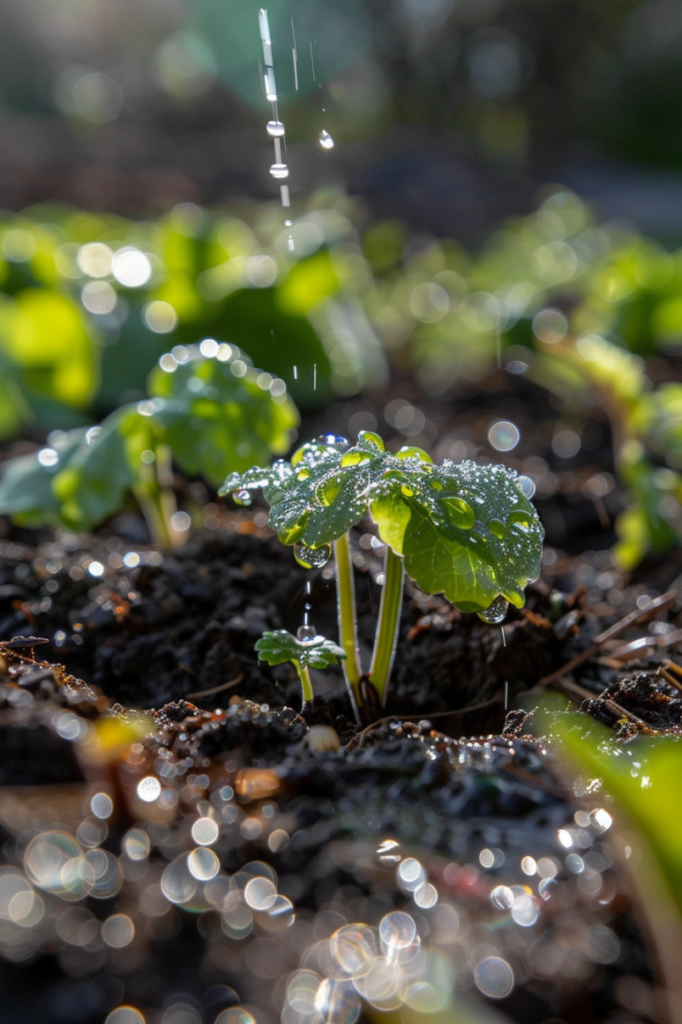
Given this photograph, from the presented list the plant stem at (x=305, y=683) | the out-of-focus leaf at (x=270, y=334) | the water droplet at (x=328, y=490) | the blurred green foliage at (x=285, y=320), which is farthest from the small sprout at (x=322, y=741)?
the out-of-focus leaf at (x=270, y=334)

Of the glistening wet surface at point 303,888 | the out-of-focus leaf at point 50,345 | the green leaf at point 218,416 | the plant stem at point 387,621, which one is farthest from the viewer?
the out-of-focus leaf at point 50,345

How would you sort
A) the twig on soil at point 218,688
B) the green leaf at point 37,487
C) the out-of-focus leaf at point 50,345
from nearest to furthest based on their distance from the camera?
the twig on soil at point 218,688 < the green leaf at point 37,487 < the out-of-focus leaf at point 50,345

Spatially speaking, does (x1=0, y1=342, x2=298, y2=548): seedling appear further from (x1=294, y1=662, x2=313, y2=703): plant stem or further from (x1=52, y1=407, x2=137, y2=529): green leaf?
(x1=294, y1=662, x2=313, y2=703): plant stem

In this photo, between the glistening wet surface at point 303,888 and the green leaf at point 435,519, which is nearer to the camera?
the glistening wet surface at point 303,888

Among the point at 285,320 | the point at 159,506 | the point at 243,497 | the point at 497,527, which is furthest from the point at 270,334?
the point at 497,527

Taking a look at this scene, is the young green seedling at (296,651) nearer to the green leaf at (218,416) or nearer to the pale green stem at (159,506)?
the green leaf at (218,416)
